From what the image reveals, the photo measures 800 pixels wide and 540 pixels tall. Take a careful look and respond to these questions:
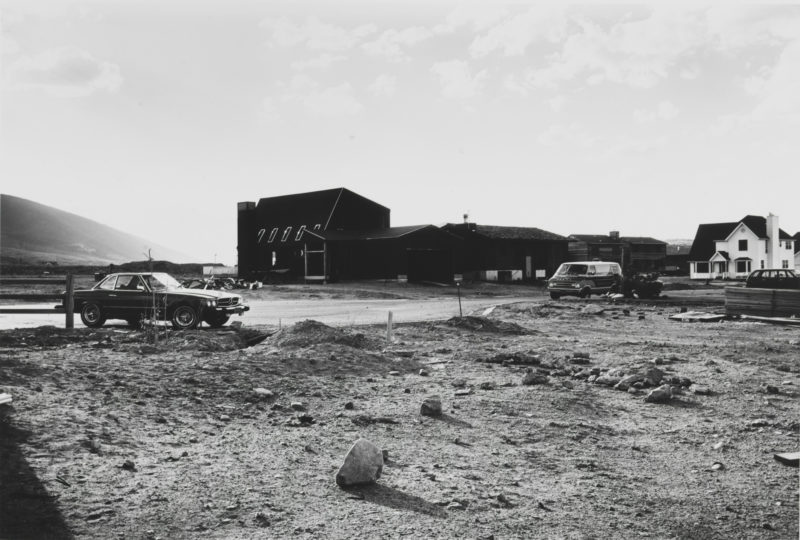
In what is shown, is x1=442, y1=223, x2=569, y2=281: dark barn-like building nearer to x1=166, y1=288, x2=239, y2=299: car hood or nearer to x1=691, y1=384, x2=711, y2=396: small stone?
x1=166, y1=288, x2=239, y2=299: car hood

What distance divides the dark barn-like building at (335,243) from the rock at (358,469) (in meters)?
39.1

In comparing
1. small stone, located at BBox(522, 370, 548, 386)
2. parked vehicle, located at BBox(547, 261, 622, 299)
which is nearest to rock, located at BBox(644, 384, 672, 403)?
small stone, located at BBox(522, 370, 548, 386)

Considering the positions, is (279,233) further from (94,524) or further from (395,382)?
(94,524)

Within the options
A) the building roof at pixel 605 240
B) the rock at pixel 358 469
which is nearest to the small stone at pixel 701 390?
the rock at pixel 358 469

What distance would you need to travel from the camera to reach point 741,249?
6794 cm

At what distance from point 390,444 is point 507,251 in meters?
54.6

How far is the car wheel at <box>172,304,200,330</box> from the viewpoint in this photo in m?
16.4

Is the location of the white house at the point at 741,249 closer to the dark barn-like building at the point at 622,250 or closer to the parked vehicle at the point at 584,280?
the dark barn-like building at the point at 622,250

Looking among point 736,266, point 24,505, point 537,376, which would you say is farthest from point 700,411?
point 736,266

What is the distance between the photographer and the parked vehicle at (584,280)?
3083 centimetres

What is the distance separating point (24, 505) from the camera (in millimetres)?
4512

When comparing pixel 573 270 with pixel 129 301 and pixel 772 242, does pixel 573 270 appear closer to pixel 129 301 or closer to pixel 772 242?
pixel 129 301

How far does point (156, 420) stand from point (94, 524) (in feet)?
7.69

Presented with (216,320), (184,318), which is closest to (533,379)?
(216,320)
